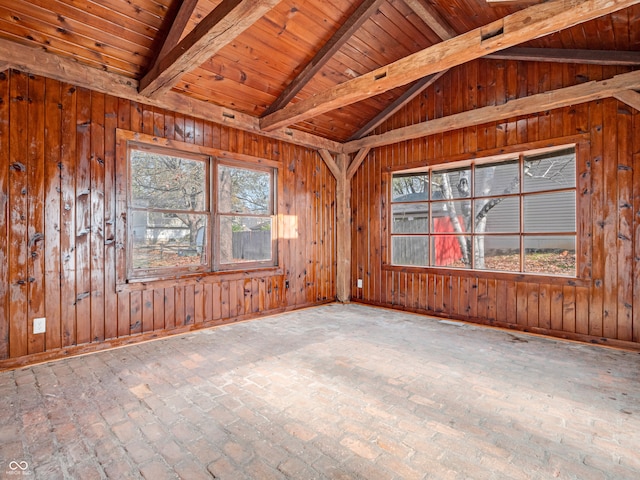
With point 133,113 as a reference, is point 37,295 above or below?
below

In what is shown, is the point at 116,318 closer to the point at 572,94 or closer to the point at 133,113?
the point at 133,113

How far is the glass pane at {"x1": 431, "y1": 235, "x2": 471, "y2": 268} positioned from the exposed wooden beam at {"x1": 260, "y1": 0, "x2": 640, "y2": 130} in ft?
8.28

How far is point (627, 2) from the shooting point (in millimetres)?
1902

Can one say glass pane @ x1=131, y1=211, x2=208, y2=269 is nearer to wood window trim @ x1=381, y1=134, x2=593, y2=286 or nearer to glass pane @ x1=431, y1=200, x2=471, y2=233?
wood window trim @ x1=381, y1=134, x2=593, y2=286

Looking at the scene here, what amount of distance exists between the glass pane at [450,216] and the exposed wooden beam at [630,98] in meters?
1.94

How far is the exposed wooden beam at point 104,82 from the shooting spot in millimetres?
2691

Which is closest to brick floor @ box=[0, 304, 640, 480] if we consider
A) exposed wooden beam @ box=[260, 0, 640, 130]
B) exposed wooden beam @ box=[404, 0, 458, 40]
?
exposed wooden beam @ box=[260, 0, 640, 130]

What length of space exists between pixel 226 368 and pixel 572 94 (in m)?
4.37

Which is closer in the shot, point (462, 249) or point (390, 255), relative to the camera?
point (462, 249)

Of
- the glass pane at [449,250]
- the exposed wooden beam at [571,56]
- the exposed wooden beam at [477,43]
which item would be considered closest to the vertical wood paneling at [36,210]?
the exposed wooden beam at [477,43]

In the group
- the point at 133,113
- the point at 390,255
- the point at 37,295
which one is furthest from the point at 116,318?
the point at 390,255

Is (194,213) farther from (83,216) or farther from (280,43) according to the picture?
(280,43)

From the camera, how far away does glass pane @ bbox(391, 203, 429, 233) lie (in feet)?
16.1

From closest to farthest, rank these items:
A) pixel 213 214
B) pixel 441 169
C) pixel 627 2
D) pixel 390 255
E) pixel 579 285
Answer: pixel 627 2, pixel 579 285, pixel 213 214, pixel 441 169, pixel 390 255
